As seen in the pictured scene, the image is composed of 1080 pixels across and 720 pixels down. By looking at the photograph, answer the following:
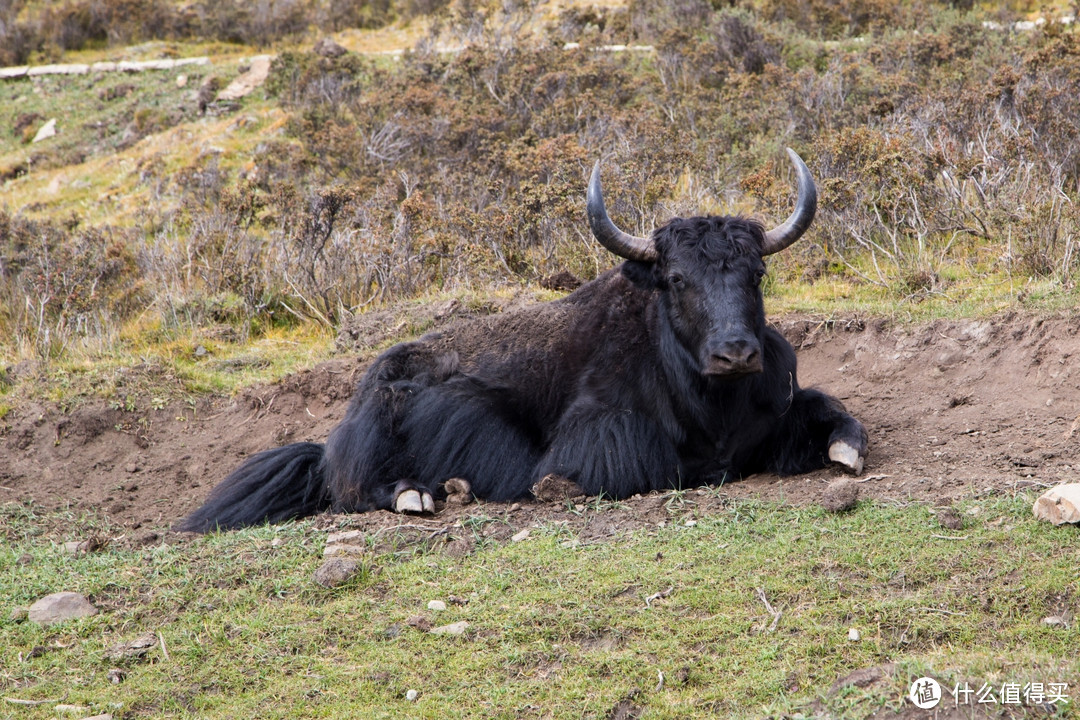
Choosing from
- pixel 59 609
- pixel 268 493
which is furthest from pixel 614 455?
pixel 59 609

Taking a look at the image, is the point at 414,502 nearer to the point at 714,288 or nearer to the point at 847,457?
the point at 714,288

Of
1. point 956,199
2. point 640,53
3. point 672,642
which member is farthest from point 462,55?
point 672,642

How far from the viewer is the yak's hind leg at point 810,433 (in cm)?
563

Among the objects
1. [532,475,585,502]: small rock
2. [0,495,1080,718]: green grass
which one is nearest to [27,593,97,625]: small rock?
[0,495,1080,718]: green grass

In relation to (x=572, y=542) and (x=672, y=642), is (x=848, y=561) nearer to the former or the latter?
(x=672, y=642)

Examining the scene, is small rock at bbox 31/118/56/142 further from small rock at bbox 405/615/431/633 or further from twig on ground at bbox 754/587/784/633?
twig on ground at bbox 754/587/784/633

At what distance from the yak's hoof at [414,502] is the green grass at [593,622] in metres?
0.82

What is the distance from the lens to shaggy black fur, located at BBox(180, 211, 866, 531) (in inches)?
219

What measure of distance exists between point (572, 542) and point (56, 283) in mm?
7882

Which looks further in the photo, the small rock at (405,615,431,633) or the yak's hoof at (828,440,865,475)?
the yak's hoof at (828,440,865,475)

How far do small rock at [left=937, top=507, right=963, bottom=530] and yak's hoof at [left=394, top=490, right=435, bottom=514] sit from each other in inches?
105

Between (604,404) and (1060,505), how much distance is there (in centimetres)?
248

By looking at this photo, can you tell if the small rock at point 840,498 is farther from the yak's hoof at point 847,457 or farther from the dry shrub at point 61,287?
the dry shrub at point 61,287

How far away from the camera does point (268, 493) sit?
20.7 feet
